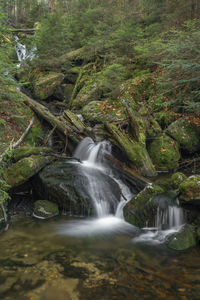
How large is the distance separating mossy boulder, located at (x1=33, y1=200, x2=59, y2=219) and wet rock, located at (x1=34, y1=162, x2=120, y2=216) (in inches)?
8.5

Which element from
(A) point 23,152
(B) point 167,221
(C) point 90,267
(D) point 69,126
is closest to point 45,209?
(A) point 23,152

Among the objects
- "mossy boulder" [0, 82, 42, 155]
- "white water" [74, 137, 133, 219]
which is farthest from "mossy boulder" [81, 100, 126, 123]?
"mossy boulder" [0, 82, 42, 155]

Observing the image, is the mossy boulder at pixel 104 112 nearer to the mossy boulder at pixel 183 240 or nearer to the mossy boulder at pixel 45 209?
the mossy boulder at pixel 45 209

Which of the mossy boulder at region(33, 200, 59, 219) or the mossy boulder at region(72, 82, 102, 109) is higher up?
the mossy boulder at region(72, 82, 102, 109)

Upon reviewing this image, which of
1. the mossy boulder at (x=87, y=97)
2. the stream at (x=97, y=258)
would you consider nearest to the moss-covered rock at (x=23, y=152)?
the stream at (x=97, y=258)

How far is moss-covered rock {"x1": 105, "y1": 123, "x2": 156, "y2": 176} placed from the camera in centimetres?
722

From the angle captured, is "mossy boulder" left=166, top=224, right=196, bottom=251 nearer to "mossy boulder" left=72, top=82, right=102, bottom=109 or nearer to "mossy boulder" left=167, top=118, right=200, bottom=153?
"mossy boulder" left=167, top=118, right=200, bottom=153

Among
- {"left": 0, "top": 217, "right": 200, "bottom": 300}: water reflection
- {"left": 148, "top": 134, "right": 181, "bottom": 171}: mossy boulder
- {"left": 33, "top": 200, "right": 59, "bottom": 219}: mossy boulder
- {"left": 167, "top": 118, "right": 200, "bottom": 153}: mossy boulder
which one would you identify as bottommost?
{"left": 0, "top": 217, "right": 200, "bottom": 300}: water reflection

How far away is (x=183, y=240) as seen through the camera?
14.2 feet

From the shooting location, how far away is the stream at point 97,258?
9.89 ft

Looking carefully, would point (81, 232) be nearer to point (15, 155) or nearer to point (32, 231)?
point (32, 231)

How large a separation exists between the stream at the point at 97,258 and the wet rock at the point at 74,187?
0.21 ft

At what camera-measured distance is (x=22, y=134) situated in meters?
8.90

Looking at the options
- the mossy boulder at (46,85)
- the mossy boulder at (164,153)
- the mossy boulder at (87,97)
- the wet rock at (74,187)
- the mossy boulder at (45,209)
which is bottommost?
the mossy boulder at (45,209)
